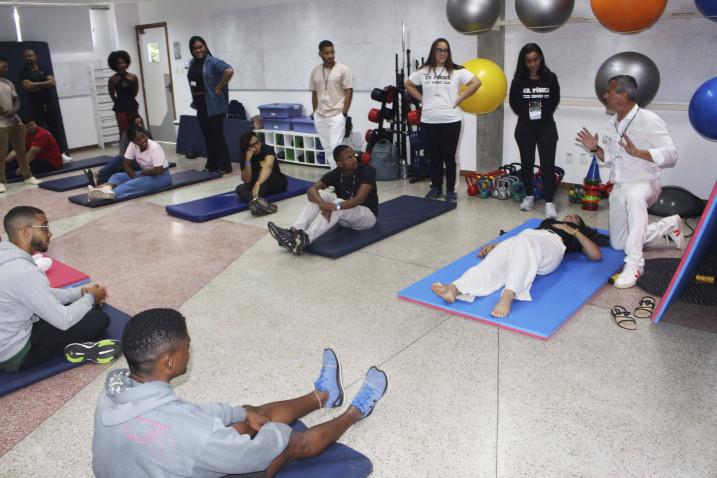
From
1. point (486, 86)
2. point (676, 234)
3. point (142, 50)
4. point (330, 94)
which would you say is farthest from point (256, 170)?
point (142, 50)

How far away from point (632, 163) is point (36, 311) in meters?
3.96

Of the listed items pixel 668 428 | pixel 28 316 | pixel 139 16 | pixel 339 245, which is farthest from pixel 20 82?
pixel 668 428

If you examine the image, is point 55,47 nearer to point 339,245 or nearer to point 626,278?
point 339,245

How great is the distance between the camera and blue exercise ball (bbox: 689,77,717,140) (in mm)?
4273

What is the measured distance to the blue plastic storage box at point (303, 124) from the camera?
841 centimetres

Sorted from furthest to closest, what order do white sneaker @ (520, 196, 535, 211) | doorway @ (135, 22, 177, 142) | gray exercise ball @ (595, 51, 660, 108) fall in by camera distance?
doorway @ (135, 22, 177, 142) → white sneaker @ (520, 196, 535, 211) → gray exercise ball @ (595, 51, 660, 108)

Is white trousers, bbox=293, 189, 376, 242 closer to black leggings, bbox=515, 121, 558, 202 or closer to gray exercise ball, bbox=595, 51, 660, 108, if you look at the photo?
black leggings, bbox=515, 121, 558, 202

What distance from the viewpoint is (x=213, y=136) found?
8.10 metres

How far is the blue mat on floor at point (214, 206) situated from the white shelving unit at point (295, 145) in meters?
1.62

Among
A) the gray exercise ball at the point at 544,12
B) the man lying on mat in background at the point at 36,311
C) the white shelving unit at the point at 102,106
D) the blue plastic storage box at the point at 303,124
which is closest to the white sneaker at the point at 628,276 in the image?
the gray exercise ball at the point at 544,12

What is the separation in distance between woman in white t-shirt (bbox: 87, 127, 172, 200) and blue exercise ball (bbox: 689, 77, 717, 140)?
18.1ft

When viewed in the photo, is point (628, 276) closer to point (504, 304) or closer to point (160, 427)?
point (504, 304)

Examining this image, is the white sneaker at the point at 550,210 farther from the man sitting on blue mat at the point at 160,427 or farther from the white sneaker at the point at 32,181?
the white sneaker at the point at 32,181

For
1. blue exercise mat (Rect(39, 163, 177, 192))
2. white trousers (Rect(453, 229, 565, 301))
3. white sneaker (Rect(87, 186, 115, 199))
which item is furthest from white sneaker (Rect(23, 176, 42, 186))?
white trousers (Rect(453, 229, 565, 301))
